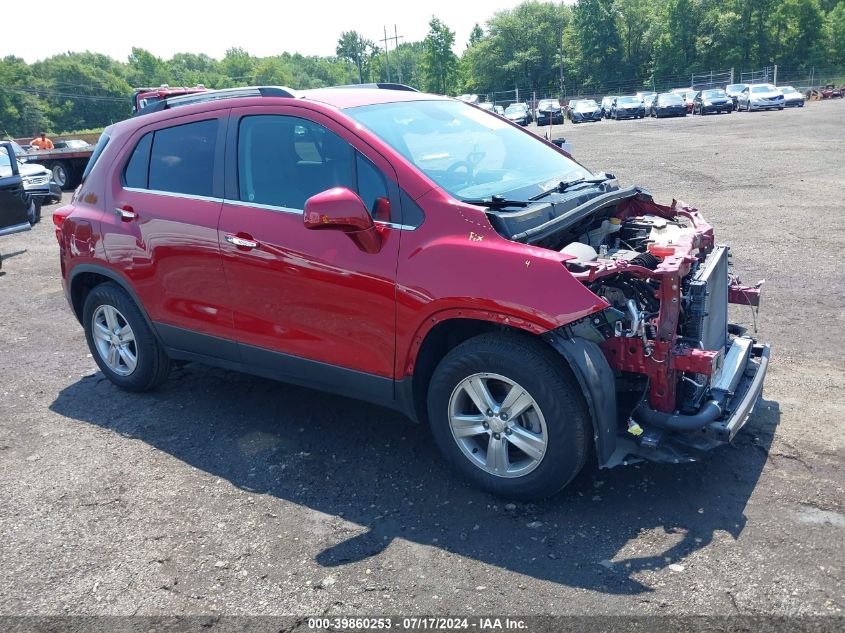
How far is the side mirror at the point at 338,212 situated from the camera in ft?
11.9

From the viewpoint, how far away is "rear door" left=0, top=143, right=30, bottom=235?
1110cm

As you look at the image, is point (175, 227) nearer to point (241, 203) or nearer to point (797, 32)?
point (241, 203)

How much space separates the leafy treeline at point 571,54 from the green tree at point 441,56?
13 cm

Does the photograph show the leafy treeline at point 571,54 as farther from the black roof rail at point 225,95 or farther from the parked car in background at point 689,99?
the black roof rail at point 225,95

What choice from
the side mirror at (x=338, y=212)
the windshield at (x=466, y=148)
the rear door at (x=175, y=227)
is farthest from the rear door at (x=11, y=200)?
the side mirror at (x=338, y=212)

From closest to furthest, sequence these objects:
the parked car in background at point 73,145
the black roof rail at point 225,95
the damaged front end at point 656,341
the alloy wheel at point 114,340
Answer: the damaged front end at point 656,341 < the black roof rail at point 225,95 < the alloy wheel at point 114,340 < the parked car in background at point 73,145

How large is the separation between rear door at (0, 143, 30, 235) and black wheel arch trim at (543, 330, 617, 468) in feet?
34.3

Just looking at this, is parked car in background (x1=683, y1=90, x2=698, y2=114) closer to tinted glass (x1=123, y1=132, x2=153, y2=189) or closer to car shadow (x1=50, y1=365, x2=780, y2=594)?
tinted glass (x1=123, y1=132, x2=153, y2=189)

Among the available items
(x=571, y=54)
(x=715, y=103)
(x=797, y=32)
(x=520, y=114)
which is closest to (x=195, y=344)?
(x=520, y=114)

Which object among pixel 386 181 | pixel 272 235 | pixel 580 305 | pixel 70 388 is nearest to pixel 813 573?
pixel 580 305

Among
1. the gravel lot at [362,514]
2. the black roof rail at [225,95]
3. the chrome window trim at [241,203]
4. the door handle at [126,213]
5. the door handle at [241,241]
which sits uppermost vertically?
the black roof rail at [225,95]

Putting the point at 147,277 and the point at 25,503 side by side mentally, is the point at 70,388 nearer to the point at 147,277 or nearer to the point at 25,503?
the point at 147,277

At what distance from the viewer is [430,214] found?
371cm

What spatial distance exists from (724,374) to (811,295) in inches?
133
